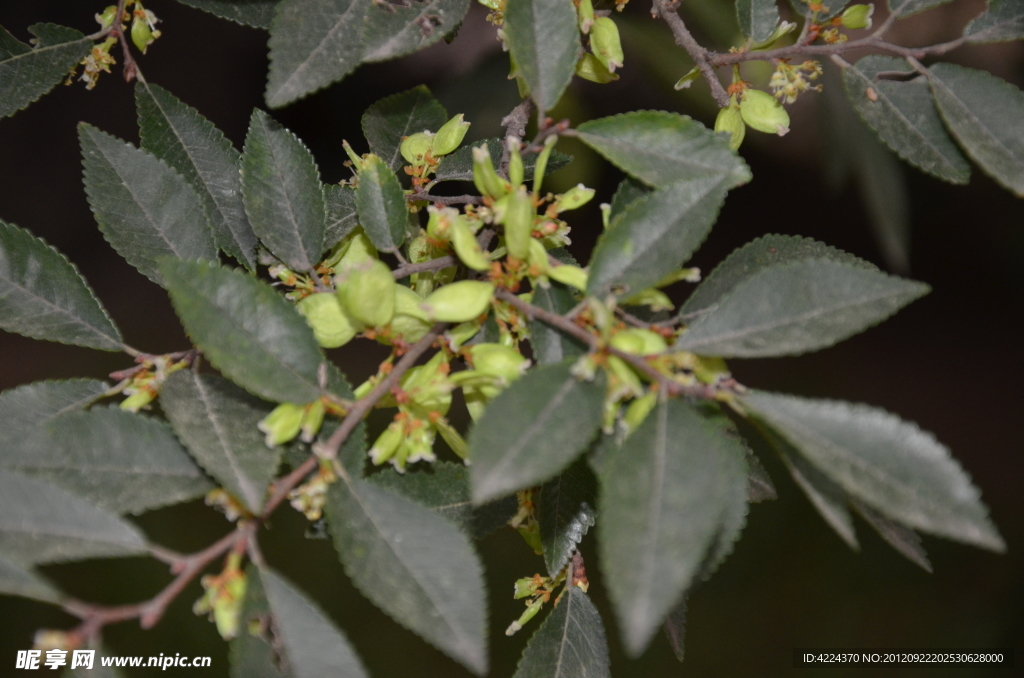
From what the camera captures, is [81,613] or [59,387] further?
[59,387]

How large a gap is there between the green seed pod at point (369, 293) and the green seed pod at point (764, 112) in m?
0.46

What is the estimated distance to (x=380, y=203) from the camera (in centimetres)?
79

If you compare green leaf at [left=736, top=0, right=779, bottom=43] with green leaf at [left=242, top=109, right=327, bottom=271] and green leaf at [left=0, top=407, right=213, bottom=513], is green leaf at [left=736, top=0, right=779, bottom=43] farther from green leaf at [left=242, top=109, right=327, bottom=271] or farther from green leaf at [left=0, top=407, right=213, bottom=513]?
green leaf at [left=0, top=407, right=213, bottom=513]

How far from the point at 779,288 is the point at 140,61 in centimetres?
249

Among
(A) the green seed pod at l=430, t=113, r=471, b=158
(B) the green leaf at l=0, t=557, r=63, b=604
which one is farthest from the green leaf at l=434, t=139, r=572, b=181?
(B) the green leaf at l=0, t=557, r=63, b=604

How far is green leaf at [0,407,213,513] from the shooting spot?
678mm

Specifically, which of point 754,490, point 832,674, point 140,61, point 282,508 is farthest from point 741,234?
point 754,490

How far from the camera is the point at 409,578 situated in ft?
2.05

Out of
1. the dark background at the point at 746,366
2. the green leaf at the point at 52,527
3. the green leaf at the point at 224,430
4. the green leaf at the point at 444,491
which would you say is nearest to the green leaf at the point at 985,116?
the green leaf at the point at 444,491

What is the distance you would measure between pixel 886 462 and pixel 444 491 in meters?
0.41

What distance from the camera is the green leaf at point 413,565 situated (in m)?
0.60

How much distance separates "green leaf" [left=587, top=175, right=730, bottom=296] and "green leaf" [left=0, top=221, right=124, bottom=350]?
520mm

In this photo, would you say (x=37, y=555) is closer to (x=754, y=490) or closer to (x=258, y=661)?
(x=258, y=661)

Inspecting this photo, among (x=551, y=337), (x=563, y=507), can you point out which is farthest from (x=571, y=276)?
(x=563, y=507)
